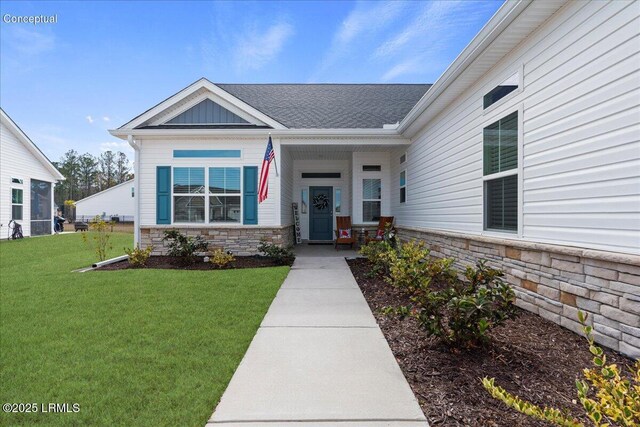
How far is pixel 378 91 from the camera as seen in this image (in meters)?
12.4

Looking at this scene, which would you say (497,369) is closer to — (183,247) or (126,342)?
(126,342)

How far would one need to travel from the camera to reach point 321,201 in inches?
489

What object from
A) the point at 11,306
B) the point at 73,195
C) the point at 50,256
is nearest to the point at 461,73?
the point at 11,306

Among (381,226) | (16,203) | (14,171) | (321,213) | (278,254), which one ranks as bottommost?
(278,254)

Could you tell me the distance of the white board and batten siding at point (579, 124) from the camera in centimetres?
272

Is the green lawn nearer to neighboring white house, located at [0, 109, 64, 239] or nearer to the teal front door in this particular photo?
the teal front door

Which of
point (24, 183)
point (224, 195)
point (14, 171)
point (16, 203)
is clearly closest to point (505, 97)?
point (224, 195)

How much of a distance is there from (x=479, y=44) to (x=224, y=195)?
262 inches

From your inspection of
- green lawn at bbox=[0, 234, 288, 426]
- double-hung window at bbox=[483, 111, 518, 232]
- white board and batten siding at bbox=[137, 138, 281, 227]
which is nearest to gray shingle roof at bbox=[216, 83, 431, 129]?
white board and batten siding at bbox=[137, 138, 281, 227]

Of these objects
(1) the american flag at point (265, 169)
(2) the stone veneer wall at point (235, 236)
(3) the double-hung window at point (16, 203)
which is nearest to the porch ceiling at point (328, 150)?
(1) the american flag at point (265, 169)

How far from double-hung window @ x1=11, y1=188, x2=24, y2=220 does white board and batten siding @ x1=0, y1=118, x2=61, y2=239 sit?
0.49 ft

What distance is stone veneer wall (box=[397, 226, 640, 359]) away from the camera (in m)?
2.63

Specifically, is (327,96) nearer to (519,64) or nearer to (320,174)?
(320,174)

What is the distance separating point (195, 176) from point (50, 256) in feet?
16.4
